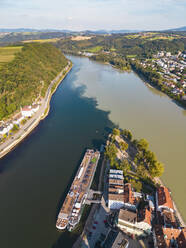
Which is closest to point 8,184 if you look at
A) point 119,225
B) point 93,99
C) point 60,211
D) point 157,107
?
point 60,211

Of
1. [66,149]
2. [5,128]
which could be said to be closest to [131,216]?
[66,149]

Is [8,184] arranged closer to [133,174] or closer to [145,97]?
[133,174]

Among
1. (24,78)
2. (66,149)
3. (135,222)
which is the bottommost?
(135,222)

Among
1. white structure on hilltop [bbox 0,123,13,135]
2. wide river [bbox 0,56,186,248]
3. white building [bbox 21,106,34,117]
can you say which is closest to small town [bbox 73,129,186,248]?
wide river [bbox 0,56,186,248]

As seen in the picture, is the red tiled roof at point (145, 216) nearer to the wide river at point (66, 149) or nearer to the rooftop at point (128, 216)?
the rooftop at point (128, 216)

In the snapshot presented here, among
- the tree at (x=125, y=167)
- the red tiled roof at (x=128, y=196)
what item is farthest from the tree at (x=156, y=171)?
the red tiled roof at (x=128, y=196)

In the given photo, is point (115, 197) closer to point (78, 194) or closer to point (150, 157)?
point (78, 194)
